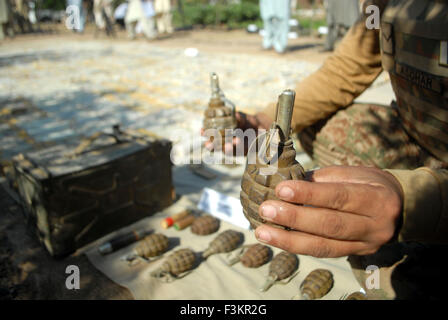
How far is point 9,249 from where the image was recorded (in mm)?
2703

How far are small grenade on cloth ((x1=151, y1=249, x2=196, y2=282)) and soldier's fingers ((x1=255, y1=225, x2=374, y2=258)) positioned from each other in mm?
1349

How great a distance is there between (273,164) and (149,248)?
162 centimetres

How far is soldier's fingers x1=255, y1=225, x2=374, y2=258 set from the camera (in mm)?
1164

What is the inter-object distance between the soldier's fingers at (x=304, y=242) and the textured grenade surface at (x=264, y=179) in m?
0.10

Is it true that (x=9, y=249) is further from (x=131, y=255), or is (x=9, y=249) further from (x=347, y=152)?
(x=347, y=152)

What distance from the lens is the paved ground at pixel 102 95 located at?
2566mm

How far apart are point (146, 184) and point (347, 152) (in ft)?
5.63

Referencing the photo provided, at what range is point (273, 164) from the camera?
1.24 metres

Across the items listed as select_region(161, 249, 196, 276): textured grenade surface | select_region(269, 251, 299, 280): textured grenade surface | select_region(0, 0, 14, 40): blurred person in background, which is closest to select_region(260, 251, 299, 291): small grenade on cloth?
select_region(269, 251, 299, 280): textured grenade surface

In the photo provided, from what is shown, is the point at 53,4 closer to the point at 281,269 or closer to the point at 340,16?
the point at 340,16

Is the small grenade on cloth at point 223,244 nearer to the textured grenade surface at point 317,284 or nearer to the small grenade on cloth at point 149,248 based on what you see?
the small grenade on cloth at point 149,248

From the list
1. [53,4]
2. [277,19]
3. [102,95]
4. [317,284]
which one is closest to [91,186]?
[317,284]

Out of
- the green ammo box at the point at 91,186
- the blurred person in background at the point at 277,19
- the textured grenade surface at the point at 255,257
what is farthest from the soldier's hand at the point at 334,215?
the blurred person in background at the point at 277,19

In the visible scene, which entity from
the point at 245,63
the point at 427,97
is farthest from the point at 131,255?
the point at 245,63
